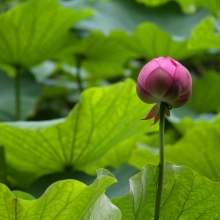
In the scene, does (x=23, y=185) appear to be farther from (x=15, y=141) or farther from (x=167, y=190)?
(x=167, y=190)

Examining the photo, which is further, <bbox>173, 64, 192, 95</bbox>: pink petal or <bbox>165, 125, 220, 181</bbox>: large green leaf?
<bbox>165, 125, 220, 181</bbox>: large green leaf

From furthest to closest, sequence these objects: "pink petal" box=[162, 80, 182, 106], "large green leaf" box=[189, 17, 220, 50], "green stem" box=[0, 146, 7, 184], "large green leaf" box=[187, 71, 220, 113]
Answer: "large green leaf" box=[187, 71, 220, 113] < "large green leaf" box=[189, 17, 220, 50] < "green stem" box=[0, 146, 7, 184] < "pink petal" box=[162, 80, 182, 106]

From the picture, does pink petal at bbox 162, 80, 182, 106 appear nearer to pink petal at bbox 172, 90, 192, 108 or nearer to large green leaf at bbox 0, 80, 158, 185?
pink petal at bbox 172, 90, 192, 108

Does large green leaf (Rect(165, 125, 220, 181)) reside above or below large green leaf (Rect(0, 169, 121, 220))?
below

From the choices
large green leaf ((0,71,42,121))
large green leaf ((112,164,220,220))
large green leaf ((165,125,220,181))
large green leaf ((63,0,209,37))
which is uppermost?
large green leaf ((112,164,220,220))

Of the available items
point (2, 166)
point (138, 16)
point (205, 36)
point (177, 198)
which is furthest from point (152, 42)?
point (177, 198)

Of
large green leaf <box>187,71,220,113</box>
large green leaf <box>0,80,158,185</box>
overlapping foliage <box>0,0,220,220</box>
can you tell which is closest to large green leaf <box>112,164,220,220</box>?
overlapping foliage <box>0,0,220,220</box>

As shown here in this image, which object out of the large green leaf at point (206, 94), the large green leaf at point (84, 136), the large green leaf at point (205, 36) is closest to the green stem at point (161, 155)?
the large green leaf at point (84, 136)

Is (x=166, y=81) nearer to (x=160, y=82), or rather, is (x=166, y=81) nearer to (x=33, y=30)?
(x=160, y=82)
